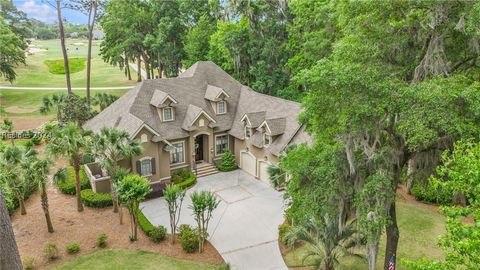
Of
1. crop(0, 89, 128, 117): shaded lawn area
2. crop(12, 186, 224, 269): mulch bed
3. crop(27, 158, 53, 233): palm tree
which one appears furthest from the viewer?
crop(0, 89, 128, 117): shaded lawn area

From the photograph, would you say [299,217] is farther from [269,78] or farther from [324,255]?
[269,78]

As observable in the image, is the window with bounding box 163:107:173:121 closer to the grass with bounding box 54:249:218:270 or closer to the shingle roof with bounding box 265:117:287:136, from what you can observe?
the shingle roof with bounding box 265:117:287:136

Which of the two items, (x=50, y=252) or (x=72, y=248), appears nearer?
(x=50, y=252)

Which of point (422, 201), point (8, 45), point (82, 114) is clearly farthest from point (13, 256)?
point (8, 45)

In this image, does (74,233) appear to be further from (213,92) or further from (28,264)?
(213,92)

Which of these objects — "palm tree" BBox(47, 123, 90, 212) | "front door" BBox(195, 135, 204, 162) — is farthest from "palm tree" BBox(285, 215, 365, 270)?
"front door" BBox(195, 135, 204, 162)

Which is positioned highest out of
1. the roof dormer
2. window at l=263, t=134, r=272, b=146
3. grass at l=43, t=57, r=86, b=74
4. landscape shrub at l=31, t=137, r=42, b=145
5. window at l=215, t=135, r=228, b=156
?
grass at l=43, t=57, r=86, b=74

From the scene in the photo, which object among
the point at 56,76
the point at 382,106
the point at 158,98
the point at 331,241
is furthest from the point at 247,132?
the point at 56,76
